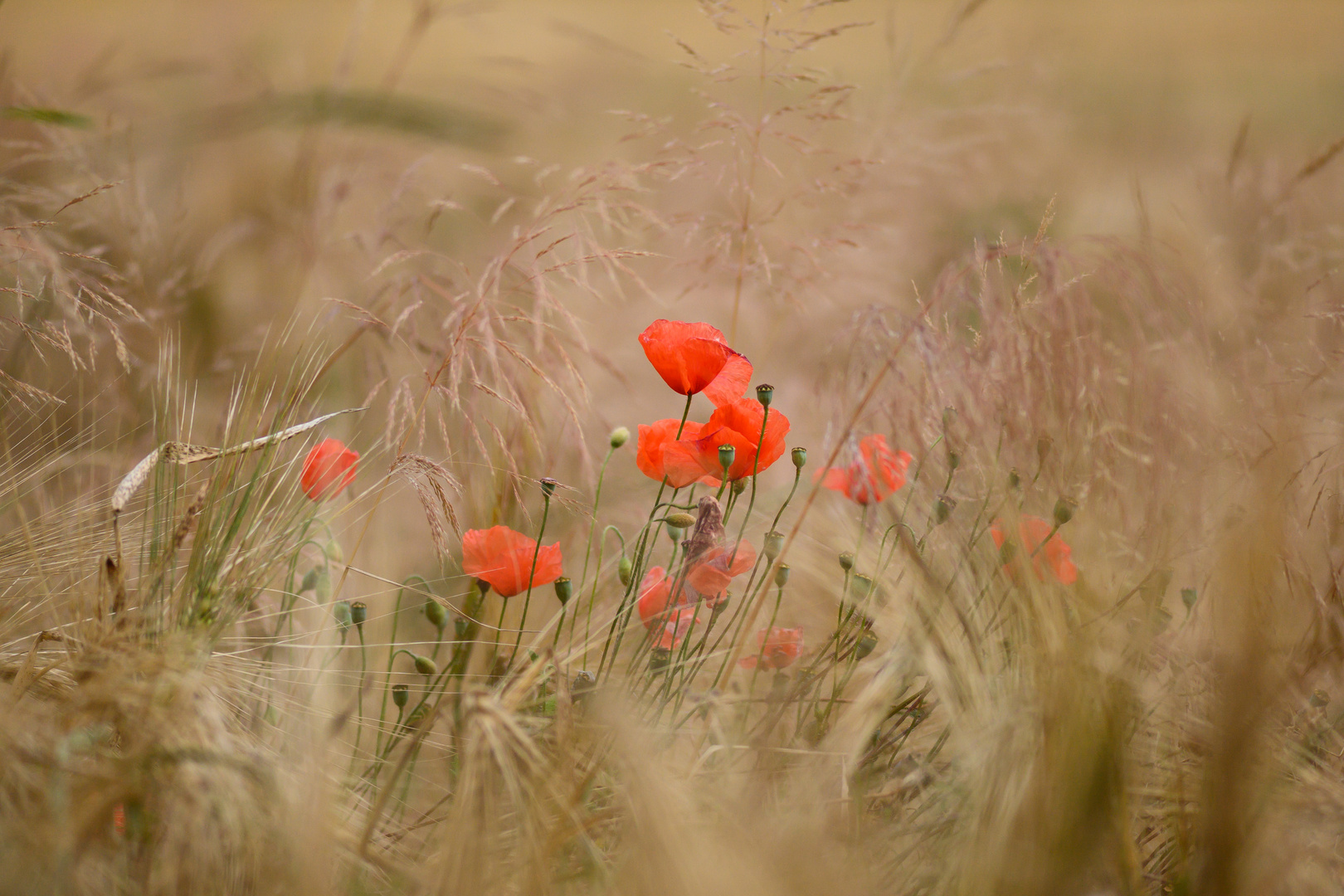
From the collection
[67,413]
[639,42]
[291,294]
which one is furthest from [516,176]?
[67,413]

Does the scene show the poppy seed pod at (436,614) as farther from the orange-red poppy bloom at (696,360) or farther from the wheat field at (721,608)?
the orange-red poppy bloom at (696,360)

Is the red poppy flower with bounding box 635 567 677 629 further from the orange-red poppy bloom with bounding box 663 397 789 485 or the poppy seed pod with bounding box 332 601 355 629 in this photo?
the poppy seed pod with bounding box 332 601 355 629

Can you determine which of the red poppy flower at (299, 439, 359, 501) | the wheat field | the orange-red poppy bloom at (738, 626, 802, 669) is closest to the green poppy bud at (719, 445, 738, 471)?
the wheat field

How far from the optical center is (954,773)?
1.34 feet

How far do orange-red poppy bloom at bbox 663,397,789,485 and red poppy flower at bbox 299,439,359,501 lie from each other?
0.20 meters

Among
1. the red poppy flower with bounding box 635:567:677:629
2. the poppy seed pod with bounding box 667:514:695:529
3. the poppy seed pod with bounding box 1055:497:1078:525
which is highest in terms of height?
the poppy seed pod with bounding box 1055:497:1078:525

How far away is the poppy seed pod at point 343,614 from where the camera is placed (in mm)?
528

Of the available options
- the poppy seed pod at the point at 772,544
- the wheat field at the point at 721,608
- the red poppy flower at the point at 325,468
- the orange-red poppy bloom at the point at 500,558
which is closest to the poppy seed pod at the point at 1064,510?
the wheat field at the point at 721,608

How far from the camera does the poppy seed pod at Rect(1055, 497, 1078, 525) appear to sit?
0.44m

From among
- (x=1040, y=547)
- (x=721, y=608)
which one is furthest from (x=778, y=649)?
(x=1040, y=547)

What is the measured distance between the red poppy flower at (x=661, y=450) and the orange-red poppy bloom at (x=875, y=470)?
0.29ft

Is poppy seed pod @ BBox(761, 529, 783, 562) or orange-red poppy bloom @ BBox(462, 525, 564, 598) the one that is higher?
poppy seed pod @ BBox(761, 529, 783, 562)

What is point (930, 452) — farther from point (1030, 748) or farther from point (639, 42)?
point (639, 42)

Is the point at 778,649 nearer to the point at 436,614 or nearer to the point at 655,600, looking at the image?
the point at 655,600
